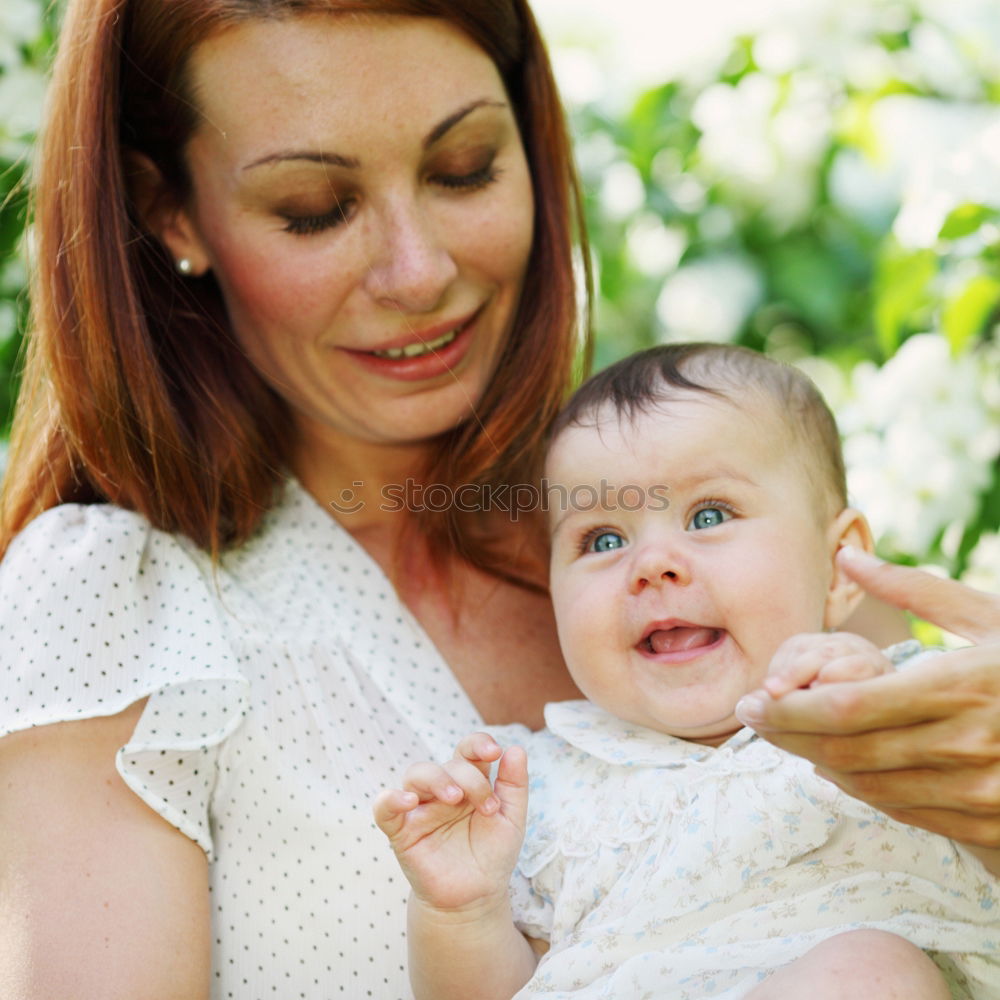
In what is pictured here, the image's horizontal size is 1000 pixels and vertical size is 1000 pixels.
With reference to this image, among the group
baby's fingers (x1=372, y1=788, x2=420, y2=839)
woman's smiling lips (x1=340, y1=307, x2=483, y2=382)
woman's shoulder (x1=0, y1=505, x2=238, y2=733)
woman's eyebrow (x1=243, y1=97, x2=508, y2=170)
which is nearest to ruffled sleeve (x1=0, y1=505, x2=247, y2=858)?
woman's shoulder (x1=0, y1=505, x2=238, y2=733)

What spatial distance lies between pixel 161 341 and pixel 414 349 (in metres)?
0.39

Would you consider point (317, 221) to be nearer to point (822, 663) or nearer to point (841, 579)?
point (841, 579)

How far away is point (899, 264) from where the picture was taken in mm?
2490

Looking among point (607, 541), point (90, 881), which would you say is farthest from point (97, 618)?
point (607, 541)

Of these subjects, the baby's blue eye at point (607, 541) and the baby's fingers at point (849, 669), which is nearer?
the baby's fingers at point (849, 669)

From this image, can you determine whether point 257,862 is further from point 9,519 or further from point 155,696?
point 9,519

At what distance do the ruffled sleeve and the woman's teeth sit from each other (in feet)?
1.48

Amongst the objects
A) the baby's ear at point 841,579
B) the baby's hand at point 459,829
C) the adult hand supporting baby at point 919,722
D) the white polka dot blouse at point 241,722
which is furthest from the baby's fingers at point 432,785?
the baby's ear at point 841,579

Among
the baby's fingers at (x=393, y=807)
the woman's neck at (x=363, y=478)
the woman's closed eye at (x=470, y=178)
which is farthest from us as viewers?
the woman's neck at (x=363, y=478)

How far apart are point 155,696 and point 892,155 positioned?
82.9 inches

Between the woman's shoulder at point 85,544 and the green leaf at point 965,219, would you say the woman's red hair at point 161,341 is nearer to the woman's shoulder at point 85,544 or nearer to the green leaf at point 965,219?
the woman's shoulder at point 85,544

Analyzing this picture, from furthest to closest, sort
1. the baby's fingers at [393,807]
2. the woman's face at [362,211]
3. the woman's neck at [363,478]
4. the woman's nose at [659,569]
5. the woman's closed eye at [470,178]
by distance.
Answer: the woman's neck at [363,478] < the woman's closed eye at [470,178] < the woman's face at [362,211] < the woman's nose at [659,569] < the baby's fingers at [393,807]

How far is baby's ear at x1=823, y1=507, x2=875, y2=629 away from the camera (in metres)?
1.76

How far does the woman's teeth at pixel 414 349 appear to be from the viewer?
2.06 meters
